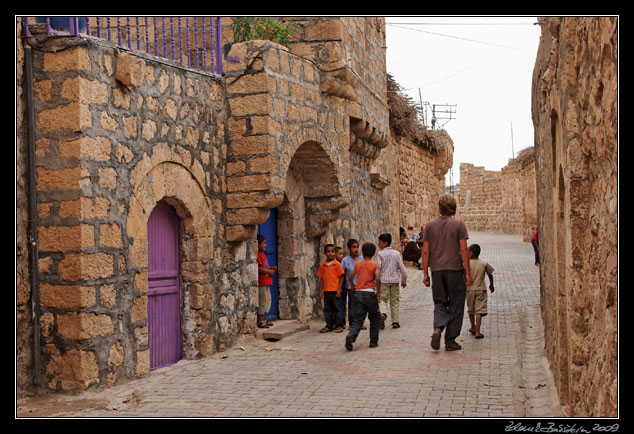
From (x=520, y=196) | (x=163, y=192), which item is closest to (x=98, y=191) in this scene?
(x=163, y=192)

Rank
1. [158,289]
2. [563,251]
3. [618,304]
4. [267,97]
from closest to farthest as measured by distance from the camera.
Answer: [618,304]
[563,251]
[158,289]
[267,97]

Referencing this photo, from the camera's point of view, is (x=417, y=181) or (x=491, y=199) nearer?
(x=417, y=181)

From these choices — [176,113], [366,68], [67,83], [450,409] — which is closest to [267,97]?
[176,113]

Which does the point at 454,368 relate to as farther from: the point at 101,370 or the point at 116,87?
the point at 116,87

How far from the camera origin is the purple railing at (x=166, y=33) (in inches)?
231

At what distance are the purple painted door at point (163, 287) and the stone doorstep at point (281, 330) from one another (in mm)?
1442

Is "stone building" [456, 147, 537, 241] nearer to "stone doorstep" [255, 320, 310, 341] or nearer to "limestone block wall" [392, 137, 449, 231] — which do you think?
"limestone block wall" [392, 137, 449, 231]

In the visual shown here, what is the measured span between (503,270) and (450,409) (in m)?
13.1

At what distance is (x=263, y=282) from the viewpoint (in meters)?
9.09

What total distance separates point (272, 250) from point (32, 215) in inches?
181

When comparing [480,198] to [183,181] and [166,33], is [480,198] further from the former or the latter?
[183,181]

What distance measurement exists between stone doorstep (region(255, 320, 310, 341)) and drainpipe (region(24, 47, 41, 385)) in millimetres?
3299

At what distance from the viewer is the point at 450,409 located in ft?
17.0

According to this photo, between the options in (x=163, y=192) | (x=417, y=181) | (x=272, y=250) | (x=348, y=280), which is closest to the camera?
(x=163, y=192)
